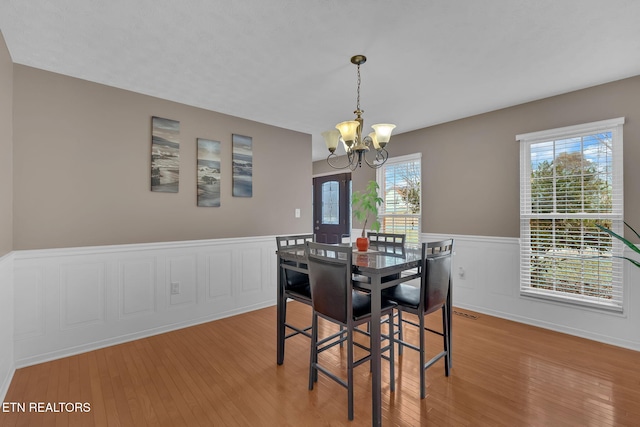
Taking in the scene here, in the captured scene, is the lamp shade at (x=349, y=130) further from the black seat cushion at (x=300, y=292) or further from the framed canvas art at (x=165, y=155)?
the framed canvas art at (x=165, y=155)

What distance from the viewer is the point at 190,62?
2.52m

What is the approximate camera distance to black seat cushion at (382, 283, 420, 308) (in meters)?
2.17

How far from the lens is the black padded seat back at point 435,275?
208 cm

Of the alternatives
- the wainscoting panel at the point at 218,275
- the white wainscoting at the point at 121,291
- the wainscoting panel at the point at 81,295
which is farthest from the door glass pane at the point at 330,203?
the wainscoting panel at the point at 81,295

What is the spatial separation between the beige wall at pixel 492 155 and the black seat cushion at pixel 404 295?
197 cm

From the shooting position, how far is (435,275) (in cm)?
213

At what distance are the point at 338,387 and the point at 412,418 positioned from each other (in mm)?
551

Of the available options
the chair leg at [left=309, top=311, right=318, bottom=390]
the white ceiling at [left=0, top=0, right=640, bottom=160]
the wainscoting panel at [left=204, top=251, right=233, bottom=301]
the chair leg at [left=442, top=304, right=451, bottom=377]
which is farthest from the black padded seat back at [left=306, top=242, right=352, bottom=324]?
the wainscoting panel at [left=204, top=251, right=233, bottom=301]

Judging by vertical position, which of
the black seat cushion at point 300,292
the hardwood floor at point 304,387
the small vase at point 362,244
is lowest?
the hardwood floor at point 304,387

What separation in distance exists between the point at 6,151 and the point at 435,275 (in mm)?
3334

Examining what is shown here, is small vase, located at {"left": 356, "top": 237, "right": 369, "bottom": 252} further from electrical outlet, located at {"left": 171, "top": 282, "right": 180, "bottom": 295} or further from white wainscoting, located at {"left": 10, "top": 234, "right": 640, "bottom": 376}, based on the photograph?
electrical outlet, located at {"left": 171, "top": 282, "right": 180, "bottom": 295}

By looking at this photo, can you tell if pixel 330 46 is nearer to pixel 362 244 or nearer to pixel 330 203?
pixel 362 244

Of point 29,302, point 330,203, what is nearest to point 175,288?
point 29,302

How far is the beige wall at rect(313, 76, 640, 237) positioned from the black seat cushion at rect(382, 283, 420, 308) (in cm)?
197
